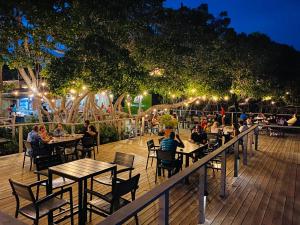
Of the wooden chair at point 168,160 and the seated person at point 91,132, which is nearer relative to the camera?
the wooden chair at point 168,160

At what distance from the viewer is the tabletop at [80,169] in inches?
135

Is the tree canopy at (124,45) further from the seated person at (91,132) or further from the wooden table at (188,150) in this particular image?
the wooden table at (188,150)

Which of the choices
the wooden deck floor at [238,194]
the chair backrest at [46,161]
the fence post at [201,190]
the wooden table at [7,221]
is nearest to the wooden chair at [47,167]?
the chair backrest at [46,161]

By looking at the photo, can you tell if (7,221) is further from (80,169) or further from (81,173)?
(80,169)

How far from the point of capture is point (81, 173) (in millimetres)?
3502

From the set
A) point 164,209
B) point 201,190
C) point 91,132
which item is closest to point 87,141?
point 91,132

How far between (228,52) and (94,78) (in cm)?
572

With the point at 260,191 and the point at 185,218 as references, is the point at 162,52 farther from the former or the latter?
the point at 185,218

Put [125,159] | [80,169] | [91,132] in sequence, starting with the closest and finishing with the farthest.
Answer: [80,169]
[125,159]
[91,132]

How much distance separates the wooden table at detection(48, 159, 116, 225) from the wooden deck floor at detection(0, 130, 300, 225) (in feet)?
1.07

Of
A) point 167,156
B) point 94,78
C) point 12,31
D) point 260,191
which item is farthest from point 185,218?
point 12,31

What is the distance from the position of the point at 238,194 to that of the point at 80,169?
9.39 ft

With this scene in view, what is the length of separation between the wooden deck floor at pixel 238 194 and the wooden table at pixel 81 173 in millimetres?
326

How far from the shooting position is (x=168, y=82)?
31.5 ft
